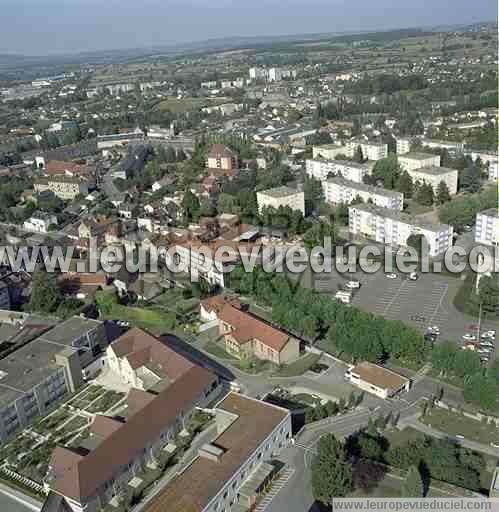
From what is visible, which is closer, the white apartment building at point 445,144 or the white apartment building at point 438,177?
the white apartment building at point 438,177

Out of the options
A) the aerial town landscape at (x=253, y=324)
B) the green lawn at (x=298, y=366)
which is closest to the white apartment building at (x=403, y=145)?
the aerial town landscape at (x=253, y=324)

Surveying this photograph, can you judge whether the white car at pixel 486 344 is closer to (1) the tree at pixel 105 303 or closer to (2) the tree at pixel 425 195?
(1) the tree at pixel 105 303

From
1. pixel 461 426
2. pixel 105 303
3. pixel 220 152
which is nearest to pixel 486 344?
pixel 461 426

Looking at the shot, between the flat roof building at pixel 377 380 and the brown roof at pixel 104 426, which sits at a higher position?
the brown roof at pixel 104 426

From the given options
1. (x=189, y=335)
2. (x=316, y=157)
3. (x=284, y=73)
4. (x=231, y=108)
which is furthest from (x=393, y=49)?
(x=189, y=335)

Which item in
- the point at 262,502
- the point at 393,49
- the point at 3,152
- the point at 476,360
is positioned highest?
the point at 393,49

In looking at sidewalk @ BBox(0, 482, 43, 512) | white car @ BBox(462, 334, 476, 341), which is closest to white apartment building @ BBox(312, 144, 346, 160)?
white car @ BBox(462, 334, 476, 341)

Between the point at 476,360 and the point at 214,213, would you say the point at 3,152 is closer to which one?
the point at 214,213
